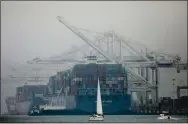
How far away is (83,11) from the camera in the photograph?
11.3 feet

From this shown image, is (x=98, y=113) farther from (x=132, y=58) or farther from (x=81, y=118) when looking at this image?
(x=132, y=58)

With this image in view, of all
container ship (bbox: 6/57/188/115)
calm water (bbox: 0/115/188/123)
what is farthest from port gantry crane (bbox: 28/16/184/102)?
calm water (bbox: 0/115/188/123)

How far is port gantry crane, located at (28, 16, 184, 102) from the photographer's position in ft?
11.0

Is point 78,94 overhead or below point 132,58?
below

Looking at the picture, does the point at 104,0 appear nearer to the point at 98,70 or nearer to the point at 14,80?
the point at 98,70

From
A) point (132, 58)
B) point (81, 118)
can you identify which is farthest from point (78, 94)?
point (132, 58)

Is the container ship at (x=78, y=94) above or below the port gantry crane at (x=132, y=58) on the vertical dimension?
below

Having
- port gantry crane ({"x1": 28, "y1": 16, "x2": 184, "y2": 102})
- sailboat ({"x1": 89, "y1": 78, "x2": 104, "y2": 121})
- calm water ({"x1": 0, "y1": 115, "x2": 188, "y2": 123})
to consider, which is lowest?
calm water ({"x1": 0, "y1": 115, "x2": 188, "y2": 123})

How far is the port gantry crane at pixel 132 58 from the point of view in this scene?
336cm

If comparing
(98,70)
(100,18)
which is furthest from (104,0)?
(98,70)

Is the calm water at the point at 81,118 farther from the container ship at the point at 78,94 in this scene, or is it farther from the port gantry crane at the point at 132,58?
the port gantry crane at the point at 132,58

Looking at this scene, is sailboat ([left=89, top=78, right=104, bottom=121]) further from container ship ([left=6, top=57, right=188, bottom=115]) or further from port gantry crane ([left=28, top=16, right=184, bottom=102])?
port gantry crane ([left=28, top=16, right=184, bottom=102])

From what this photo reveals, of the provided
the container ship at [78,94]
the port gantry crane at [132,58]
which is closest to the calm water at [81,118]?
the container ship at [78,94]

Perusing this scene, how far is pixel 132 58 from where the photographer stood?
338 centimetres
